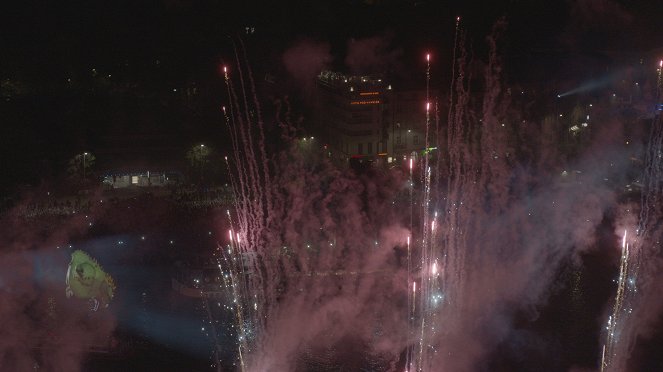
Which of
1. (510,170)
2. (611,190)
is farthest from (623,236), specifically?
(510,170)

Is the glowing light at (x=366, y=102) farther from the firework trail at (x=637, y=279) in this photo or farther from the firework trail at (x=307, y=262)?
the firework trail at (x=637, y=279)

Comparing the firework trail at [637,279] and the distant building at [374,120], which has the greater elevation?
the distant building at [374,120]

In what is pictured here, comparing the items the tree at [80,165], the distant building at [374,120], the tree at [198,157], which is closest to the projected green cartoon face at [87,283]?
the tree at [80,165]

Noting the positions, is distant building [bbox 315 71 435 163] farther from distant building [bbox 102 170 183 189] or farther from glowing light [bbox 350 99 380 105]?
distant building [bbox 102 170 183 189]

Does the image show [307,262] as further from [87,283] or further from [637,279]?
[637,279]

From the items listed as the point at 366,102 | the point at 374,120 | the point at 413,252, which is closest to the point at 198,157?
the point at 366,102

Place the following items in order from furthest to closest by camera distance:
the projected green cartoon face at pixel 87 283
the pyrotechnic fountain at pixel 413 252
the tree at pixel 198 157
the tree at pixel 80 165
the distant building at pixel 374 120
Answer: the distant building at pixel 374 120 < the tree at pixel 198 157 < the tree at pixel 80 165 < the projected green cartoon face at pixel 87 283 < the pyrotechnic fountain at pixel 413 252

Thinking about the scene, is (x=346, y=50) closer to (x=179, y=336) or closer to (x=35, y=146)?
(x=35, y=146)
